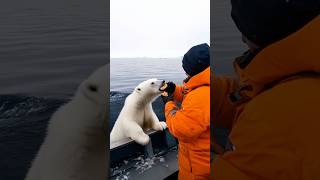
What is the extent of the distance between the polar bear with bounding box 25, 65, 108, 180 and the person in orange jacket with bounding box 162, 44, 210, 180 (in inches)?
18.9

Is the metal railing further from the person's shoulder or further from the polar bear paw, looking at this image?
the person's shoulder

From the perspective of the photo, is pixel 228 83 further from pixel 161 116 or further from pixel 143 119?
pixel 161 116

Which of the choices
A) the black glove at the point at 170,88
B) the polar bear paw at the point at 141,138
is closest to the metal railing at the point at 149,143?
the polar bear paw at the point at 141,138

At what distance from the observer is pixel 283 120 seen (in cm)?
47

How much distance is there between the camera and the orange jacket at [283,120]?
454mm

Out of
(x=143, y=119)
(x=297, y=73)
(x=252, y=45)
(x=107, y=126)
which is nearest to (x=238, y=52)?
(x=252, y=45)

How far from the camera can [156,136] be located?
2686 mm

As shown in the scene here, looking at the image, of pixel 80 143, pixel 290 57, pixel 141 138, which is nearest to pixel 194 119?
pixel 80 143

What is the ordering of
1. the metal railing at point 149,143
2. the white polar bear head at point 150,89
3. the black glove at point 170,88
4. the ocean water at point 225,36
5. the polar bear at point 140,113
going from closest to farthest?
the ocean water at point 225,36 → the black glove at point 170,88 → the metal railing at point 149,143 → the polar bear at point 140,113 → the white polar bear head at point 150,89

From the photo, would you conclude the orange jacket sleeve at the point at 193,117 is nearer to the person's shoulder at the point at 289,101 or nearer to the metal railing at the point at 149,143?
the person's shoulder at the point at 289,101

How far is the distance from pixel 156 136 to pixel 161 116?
4.66ft

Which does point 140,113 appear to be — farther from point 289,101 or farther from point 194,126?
point 289,101

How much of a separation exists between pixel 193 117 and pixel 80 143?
0.54 metres

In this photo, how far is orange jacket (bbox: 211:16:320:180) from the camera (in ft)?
1.49
